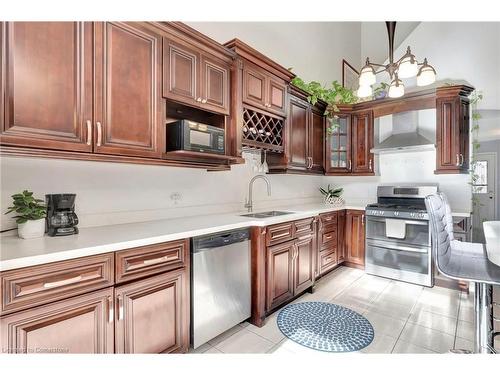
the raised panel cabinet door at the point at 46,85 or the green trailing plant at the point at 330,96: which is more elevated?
the green trailing plant at the point at 330,96

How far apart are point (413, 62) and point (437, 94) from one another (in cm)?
141

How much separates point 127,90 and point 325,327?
2.01m

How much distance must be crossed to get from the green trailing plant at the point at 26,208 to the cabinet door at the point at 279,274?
1596mm

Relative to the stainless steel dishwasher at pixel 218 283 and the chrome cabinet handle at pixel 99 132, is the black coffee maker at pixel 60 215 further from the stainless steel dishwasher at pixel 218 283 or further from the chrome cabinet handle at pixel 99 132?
the stainless steel dishwasher at pixel 218 283

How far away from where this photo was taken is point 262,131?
2.56 m

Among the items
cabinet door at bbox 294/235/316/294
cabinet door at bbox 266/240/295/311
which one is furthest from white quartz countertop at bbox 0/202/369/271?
cabinet door at bbox 294/235/316/294

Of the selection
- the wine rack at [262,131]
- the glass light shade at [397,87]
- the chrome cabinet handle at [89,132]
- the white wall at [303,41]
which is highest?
the white wall at [303,41]

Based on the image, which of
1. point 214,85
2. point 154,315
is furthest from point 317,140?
A: point 154,315

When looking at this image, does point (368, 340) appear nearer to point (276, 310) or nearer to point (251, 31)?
point (276, 310)

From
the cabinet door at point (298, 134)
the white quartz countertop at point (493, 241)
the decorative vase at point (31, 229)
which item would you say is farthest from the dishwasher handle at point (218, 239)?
the white quartz countertop at point (493, 241)

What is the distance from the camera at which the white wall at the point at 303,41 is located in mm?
2670

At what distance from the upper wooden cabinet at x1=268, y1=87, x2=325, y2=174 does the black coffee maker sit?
2.12m
